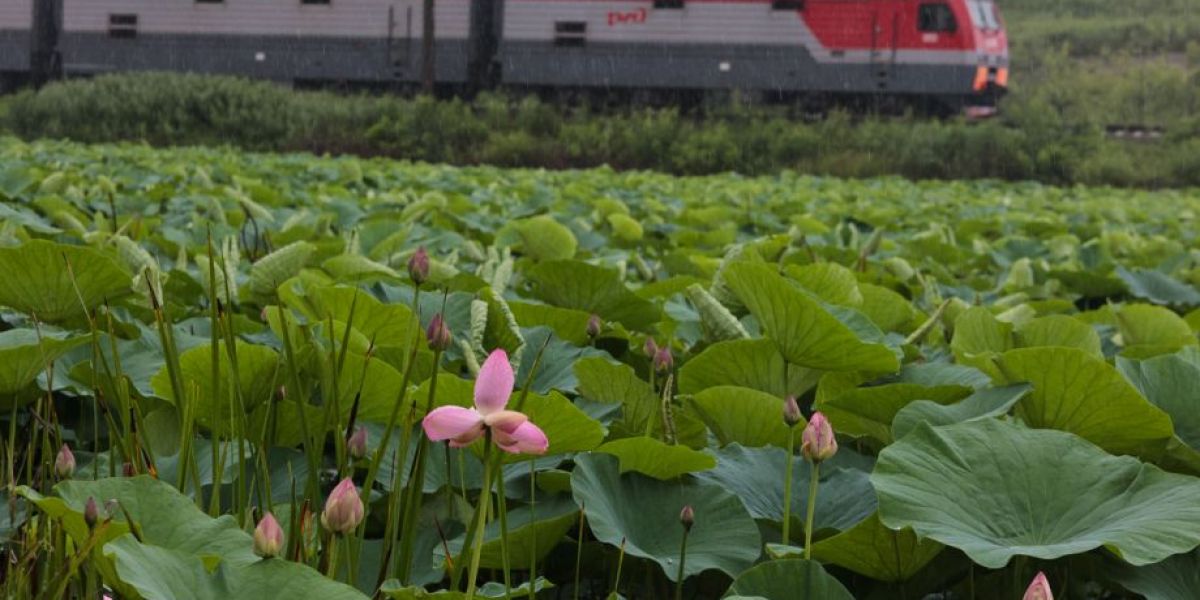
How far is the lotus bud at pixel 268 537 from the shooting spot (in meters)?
0.63

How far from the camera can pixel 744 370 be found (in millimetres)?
1174

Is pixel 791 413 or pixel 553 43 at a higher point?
pixel 553 43

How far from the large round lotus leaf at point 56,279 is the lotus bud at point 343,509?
59 centimetres

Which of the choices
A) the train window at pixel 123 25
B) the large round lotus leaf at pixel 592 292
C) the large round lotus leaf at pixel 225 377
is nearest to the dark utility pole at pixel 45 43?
the train window at pixel 123 25

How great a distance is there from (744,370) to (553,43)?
839 inches

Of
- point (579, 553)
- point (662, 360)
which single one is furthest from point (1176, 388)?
point (579, 553)

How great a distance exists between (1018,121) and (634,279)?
57.8 ft

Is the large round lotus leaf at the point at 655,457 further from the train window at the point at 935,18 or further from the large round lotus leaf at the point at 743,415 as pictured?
the train window at the point at 935,18

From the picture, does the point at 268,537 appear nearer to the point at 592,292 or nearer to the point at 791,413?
the point at 791,413

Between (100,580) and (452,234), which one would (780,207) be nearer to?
(452,234)

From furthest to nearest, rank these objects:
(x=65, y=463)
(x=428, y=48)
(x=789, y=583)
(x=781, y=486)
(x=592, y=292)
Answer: (x=428, y=48), (x=592, y=292), (x=781, y=486), (x=65, y=463), (x=789, y=583)

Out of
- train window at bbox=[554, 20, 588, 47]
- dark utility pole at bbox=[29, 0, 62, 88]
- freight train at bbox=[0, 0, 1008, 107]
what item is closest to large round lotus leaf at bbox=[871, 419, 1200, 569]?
freight train at bbox=[0, 0, 1008, 107]

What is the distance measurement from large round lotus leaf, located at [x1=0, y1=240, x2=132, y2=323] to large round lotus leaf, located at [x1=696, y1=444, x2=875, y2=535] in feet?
1.94

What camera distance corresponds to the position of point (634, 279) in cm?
247
